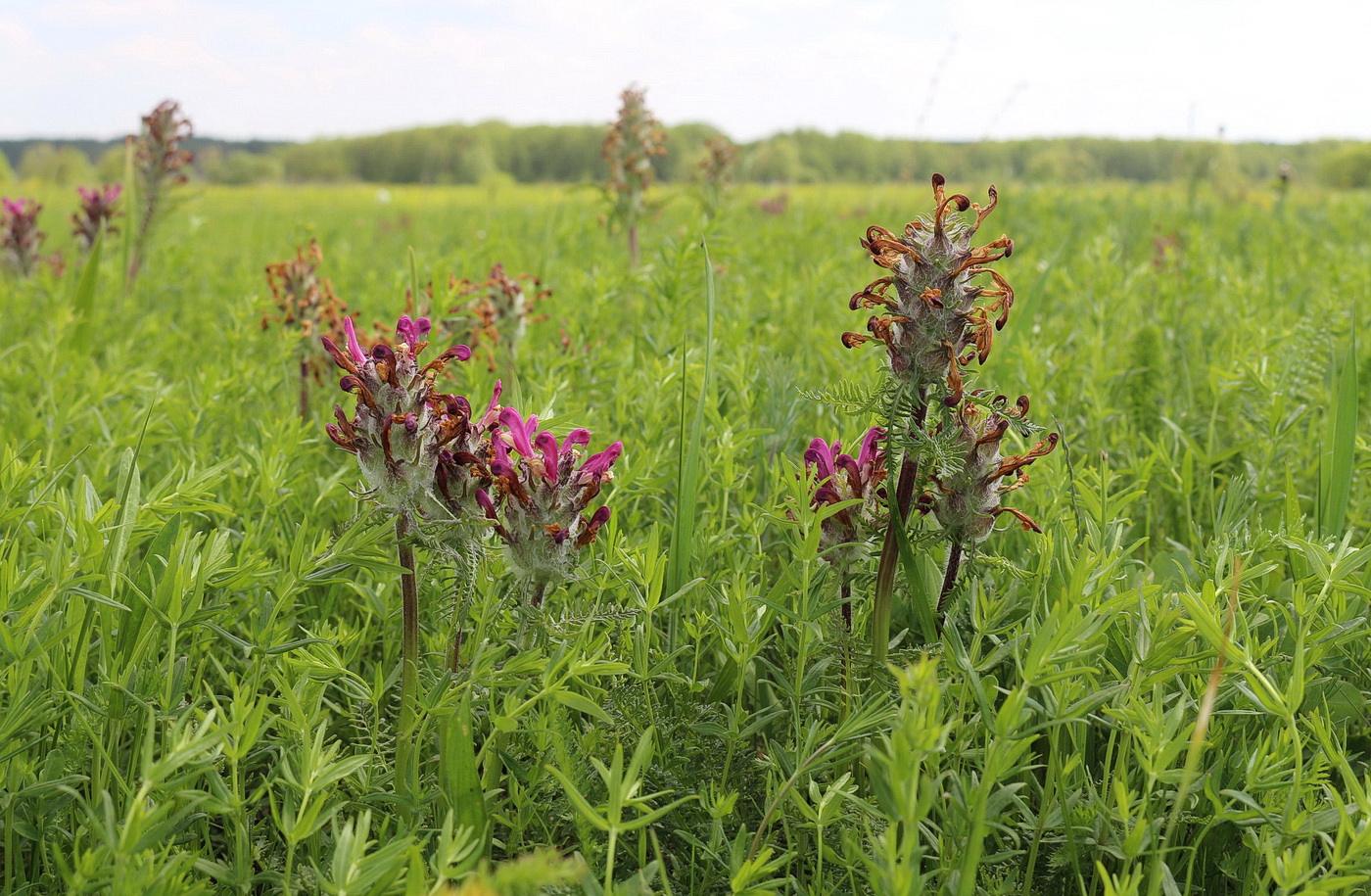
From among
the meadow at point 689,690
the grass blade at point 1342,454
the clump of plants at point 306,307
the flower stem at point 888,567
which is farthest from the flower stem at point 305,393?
the grass blade at point 1342,454

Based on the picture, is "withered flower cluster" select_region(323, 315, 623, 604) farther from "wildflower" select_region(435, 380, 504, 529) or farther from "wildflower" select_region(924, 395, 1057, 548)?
"wildflower" select_region(924, 395, 1057, 548)

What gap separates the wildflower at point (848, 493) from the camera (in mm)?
1608

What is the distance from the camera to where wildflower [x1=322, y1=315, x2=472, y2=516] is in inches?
55.1

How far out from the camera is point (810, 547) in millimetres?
1502

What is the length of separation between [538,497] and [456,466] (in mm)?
142

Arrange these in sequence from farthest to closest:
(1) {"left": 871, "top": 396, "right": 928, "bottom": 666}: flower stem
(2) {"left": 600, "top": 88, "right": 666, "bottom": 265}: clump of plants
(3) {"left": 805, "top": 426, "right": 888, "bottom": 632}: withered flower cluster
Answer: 1. (2) {"left": 600, "top": 88, "right": 666, "bottom": 265}: clump of plants
2. (3) {"left": 805, "top": 426, "right": 888, "bottom": 632}: withered flower cluster
3. (1) {"left": 871, "top": 396, "right": 928, "bottom": 666}: flower stem

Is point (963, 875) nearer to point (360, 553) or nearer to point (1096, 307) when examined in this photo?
point (360, 553)

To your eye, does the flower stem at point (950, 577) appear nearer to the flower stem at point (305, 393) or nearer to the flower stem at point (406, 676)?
the flower stem at point (406, 676)

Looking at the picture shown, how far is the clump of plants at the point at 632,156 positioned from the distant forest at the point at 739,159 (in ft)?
3.93

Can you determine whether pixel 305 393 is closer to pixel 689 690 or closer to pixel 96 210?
pixel 689 690

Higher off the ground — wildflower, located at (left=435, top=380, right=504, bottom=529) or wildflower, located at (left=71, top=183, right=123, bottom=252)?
wildflower, located at (left=71, top=183, right=123, bottom=252)

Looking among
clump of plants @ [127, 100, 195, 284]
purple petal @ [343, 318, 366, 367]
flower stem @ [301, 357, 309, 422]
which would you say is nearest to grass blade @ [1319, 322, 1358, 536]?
purple petal @ [343, 318, 366, 367]

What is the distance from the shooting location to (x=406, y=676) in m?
1.46

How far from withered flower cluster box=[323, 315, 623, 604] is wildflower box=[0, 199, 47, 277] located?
214 inches
